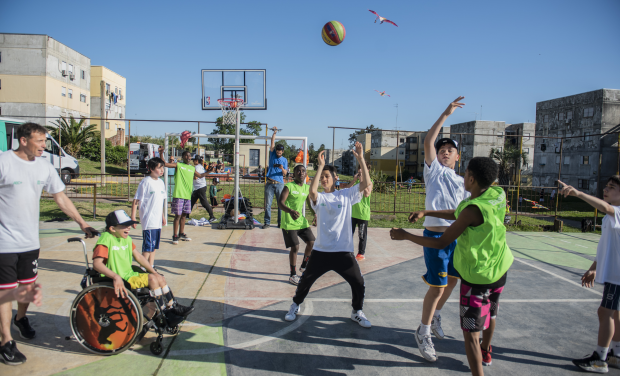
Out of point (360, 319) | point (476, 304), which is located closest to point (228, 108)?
point (360, 319)

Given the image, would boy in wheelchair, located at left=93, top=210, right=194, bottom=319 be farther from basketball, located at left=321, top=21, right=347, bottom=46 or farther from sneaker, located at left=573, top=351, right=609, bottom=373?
basketball, located at left=321, top=21, right=347, bottom=46

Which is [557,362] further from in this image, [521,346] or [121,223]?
[121,223]

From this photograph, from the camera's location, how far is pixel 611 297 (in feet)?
10.6

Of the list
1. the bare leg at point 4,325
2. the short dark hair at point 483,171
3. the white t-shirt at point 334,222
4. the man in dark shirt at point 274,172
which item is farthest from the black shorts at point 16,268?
the man in dark shirt at point 274,172

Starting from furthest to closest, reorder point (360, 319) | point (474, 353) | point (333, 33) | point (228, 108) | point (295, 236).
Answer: point (228, 108)
point (333, 33)
point (295, 236)
point (360, 319)
point (474, 353)

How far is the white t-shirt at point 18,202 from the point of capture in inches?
125

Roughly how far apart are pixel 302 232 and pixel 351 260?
1.74m

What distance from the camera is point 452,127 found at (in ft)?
184

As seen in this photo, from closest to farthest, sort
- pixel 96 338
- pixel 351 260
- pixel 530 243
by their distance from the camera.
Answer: pixel 96 338 → pixel 351 260 → pixel 530 243

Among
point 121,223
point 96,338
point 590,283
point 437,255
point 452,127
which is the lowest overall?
point 96,338

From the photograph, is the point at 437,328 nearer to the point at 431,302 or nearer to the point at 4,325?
the point at 431,302

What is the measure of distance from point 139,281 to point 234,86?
8517mm

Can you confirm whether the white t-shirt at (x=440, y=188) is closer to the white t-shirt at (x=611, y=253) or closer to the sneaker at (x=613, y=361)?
the white t-shirt at (x=611, y=253)

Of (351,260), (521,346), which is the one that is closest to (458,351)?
(521,346)
